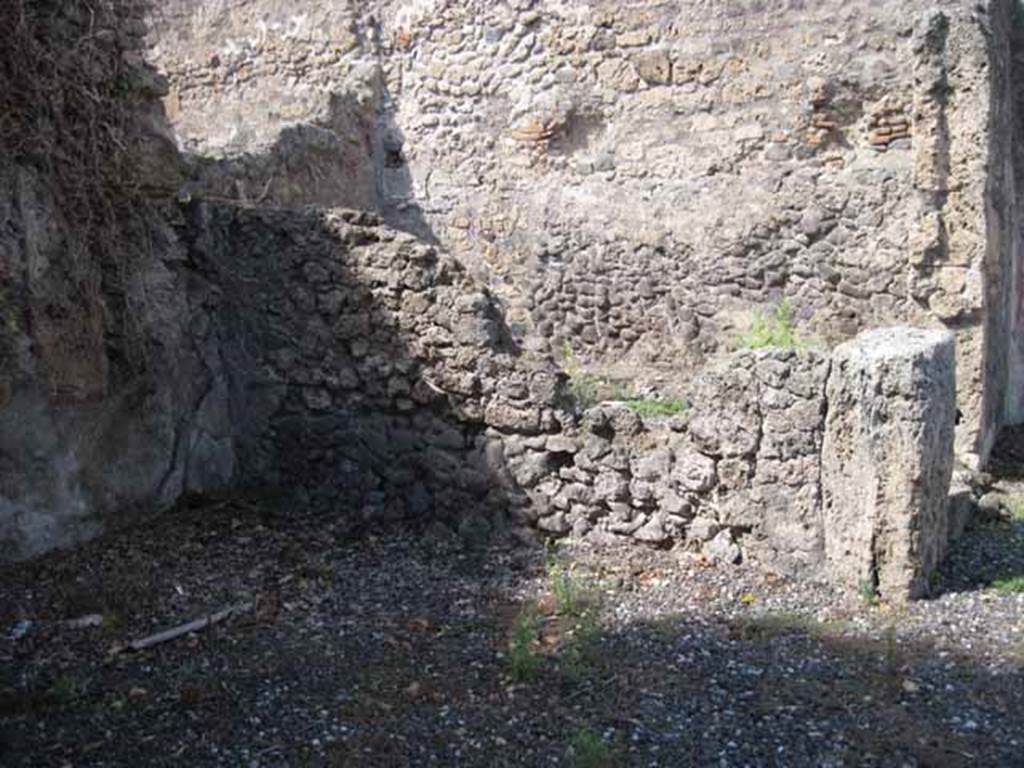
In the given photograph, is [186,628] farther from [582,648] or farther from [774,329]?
[774,329]

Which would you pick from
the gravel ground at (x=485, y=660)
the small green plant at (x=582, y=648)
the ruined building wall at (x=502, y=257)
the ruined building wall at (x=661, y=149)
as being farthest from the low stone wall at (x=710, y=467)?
the ruined building wall at (x=661, y=149)

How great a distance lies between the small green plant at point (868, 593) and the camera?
444cm

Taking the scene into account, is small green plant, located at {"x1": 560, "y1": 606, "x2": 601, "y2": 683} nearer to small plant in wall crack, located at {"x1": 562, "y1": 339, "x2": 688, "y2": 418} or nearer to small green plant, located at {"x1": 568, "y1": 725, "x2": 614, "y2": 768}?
small green plant, located at {"x1": 568, "y1": 725, "x2": 614, "y2": 768}

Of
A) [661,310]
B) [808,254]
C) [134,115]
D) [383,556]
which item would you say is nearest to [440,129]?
[661,310]

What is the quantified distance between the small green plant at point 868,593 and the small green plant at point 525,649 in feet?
4.31

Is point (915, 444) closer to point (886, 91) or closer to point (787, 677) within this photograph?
point (787, 677)

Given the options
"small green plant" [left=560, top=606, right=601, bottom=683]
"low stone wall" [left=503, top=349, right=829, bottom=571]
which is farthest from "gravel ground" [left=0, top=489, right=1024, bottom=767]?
"low stone wall" [left=503, top=349, right=829, bottom=571]

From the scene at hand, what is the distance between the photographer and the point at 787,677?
3838 millimetres

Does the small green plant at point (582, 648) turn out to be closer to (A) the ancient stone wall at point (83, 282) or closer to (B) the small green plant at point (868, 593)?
(B) the small green plant at point (868, 593)

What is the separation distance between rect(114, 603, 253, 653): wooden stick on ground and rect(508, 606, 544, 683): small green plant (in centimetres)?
112

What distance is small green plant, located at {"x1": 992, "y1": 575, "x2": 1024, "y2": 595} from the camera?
180 inches

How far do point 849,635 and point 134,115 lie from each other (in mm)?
3945

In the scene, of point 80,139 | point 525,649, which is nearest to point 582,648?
point 525,649

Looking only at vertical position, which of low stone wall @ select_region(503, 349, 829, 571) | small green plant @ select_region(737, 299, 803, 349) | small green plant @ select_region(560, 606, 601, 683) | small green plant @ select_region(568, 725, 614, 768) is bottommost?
small green plant @ select_region(568, 725, 614, 768)
